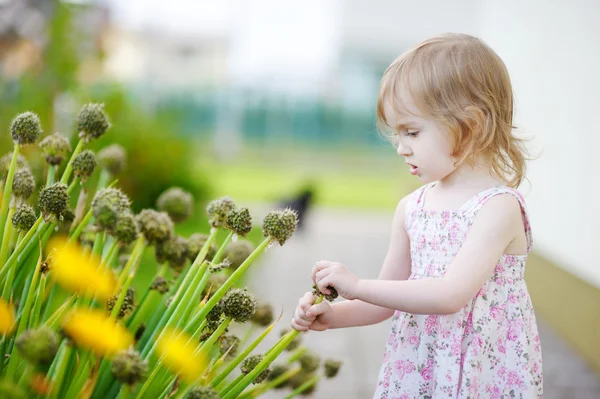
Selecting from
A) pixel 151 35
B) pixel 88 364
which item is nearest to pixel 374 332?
pixel 88 364

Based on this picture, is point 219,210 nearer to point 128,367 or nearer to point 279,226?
point 279,226

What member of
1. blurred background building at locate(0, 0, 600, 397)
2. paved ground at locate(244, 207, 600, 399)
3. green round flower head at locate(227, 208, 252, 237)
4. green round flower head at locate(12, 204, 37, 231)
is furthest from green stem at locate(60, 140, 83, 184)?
paved ground at locate(244, 207, 600, 399)

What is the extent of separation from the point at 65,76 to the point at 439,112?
5.03 meters

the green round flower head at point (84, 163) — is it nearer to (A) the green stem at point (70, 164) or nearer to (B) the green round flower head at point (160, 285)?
(A) the green stem at point (70, 164)

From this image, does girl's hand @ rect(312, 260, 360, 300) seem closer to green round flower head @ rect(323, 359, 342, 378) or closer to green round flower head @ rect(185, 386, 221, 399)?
green round flower head @ rect(323, 359, 342, 378)

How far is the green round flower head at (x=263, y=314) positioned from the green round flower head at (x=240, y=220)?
0.35 m

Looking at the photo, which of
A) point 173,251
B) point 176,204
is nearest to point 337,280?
point 173,251

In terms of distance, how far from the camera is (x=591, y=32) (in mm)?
3773

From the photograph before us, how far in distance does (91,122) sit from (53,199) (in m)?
0.27

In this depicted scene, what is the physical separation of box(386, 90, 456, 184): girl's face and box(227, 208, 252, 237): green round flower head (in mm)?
418

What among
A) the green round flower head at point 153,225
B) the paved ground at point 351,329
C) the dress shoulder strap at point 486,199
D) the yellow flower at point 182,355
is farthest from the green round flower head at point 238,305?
the paved ground at point 351,329

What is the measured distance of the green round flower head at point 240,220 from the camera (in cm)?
133

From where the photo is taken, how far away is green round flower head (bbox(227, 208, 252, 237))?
1.33 metres

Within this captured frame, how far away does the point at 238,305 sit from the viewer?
1275 mm
